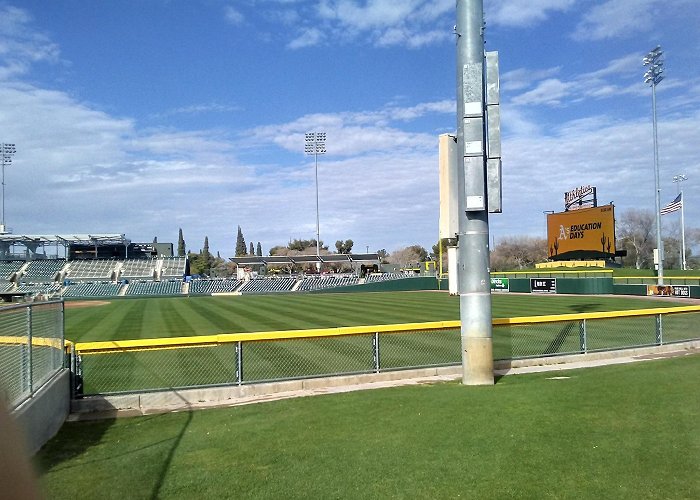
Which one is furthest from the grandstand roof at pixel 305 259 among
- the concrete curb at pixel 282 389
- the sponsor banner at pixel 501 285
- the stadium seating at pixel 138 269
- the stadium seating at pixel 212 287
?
the concrete curb at pixel 282 389

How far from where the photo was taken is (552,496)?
4.57 meters

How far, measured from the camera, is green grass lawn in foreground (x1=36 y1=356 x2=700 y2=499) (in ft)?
16.2

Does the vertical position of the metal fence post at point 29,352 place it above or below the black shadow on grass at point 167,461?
above

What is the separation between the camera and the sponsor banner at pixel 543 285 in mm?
44256

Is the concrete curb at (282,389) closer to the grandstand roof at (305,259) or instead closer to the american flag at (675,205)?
the american flag at (675,205)

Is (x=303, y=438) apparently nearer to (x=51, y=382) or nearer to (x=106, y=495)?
(x=106, y=495)

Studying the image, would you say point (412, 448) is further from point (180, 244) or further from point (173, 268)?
point (180, 244)

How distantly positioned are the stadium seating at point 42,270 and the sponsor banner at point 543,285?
62233mm

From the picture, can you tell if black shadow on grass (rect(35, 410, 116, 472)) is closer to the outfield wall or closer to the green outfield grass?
the green outfield grass

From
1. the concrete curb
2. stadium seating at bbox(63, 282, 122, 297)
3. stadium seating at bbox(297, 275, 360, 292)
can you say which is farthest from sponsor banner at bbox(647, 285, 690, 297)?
stadium seating at bbox(63, 282, 122, 297)

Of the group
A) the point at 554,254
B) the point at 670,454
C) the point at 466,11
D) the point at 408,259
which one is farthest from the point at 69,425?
the point at 408,259

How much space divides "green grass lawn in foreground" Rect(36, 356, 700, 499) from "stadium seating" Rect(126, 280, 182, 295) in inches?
2332

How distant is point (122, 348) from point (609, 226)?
2324 inches

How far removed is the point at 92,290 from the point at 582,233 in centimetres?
5451
